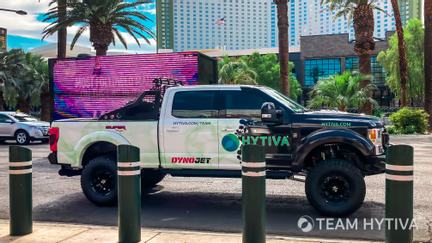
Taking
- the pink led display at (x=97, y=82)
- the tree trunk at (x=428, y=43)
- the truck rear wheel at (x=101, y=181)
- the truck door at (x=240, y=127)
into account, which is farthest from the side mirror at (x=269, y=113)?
the tree trunk at (x=428, y=43)

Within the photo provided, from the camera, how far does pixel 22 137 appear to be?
23.0m

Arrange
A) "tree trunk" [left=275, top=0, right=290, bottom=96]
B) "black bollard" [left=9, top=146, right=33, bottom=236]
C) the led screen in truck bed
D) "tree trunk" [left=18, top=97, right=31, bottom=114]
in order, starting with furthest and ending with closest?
"tree trunk" [left=18, top=97, right=31, bottom=114]
"tree trunk" [left=275, top=0, right=290, bottom=96]
the led screen in truck bed
"black bollard" [left=9, top=146, right=33, bottom=236]

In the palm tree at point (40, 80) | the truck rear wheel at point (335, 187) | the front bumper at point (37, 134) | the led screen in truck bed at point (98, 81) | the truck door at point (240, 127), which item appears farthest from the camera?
the palm tree at point (40, 80)

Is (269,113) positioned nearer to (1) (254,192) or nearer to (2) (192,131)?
(2) (192,131)

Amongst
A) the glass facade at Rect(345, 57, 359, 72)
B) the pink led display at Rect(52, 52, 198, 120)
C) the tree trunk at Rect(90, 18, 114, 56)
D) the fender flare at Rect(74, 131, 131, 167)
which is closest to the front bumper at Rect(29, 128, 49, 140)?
the tree trunk at Rect(90, 18, 114, 56)

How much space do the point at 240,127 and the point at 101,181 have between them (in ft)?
8.77

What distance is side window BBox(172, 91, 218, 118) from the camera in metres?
8.35

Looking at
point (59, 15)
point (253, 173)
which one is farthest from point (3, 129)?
point (253, 173)

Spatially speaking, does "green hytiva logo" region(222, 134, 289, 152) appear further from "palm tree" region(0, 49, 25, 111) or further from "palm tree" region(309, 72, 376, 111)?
"palm tree" region(0, 49, 25, 111)

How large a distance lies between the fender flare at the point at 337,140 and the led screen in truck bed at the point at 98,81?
261 inches

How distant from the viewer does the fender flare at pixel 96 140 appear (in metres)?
8.62

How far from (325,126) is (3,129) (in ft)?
63.3

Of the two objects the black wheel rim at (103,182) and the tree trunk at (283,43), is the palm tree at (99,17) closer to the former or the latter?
the tree trunk at (283,43)

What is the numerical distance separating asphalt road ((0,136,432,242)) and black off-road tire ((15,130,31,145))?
11.3m
